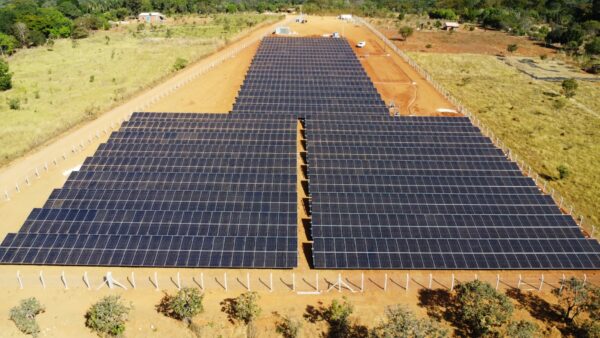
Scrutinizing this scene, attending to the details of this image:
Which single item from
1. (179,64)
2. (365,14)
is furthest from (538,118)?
(365,14)

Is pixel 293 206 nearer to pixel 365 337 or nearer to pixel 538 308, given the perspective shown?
pixel 365 337

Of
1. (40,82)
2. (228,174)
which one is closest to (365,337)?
(228,174)

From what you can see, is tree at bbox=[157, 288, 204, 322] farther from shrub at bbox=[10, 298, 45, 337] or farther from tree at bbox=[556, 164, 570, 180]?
tree at bbox=[556, 164, 570, 180]

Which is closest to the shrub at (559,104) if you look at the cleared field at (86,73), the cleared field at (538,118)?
the cleared field at (538,118)

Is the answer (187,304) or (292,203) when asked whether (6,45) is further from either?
(187,304)

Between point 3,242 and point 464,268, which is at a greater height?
point 464,268

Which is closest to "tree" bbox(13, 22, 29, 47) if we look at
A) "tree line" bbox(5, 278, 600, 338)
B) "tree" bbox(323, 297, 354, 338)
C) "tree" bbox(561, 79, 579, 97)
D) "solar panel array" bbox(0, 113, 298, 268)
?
"solar panel array" bbox(0, 113, 298, 268)
